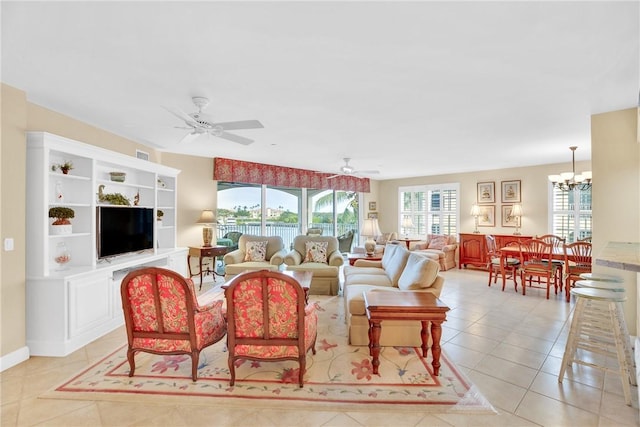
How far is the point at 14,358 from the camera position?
274 cm

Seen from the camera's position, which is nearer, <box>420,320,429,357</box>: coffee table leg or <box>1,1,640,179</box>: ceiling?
<box>1,1,640,179</box>: ceiling

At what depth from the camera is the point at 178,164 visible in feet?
18.9

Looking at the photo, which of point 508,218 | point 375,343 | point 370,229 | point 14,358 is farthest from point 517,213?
point 14,358

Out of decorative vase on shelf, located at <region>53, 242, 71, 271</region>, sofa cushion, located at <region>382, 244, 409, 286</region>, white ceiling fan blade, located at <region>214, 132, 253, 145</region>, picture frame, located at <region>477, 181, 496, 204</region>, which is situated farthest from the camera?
picture frame, located at <region>477, 181, 496, 204</region>

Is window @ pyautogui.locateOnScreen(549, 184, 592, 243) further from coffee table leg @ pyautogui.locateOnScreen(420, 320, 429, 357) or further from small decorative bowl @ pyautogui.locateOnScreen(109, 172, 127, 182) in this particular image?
small decorative bowl @ pyautogui.locateOnScreen(109, 172, 127, 182)

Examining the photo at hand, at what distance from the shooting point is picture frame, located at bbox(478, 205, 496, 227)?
744 cm

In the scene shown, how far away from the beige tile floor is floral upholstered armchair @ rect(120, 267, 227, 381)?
42 cm

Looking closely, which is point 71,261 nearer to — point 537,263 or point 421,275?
point 421,275

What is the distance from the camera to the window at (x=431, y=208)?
26.7 feet

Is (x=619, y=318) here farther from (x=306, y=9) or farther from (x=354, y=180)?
(x=354, y=180)

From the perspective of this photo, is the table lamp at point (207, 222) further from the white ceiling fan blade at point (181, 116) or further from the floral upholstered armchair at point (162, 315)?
the floral upholstered armchair at point (162, 315)

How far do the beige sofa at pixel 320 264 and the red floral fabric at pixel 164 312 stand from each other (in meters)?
2.71

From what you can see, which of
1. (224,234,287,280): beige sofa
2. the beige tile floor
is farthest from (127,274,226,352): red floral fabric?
(224,234,287,280): beige sofa

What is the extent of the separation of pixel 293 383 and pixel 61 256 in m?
2.78
